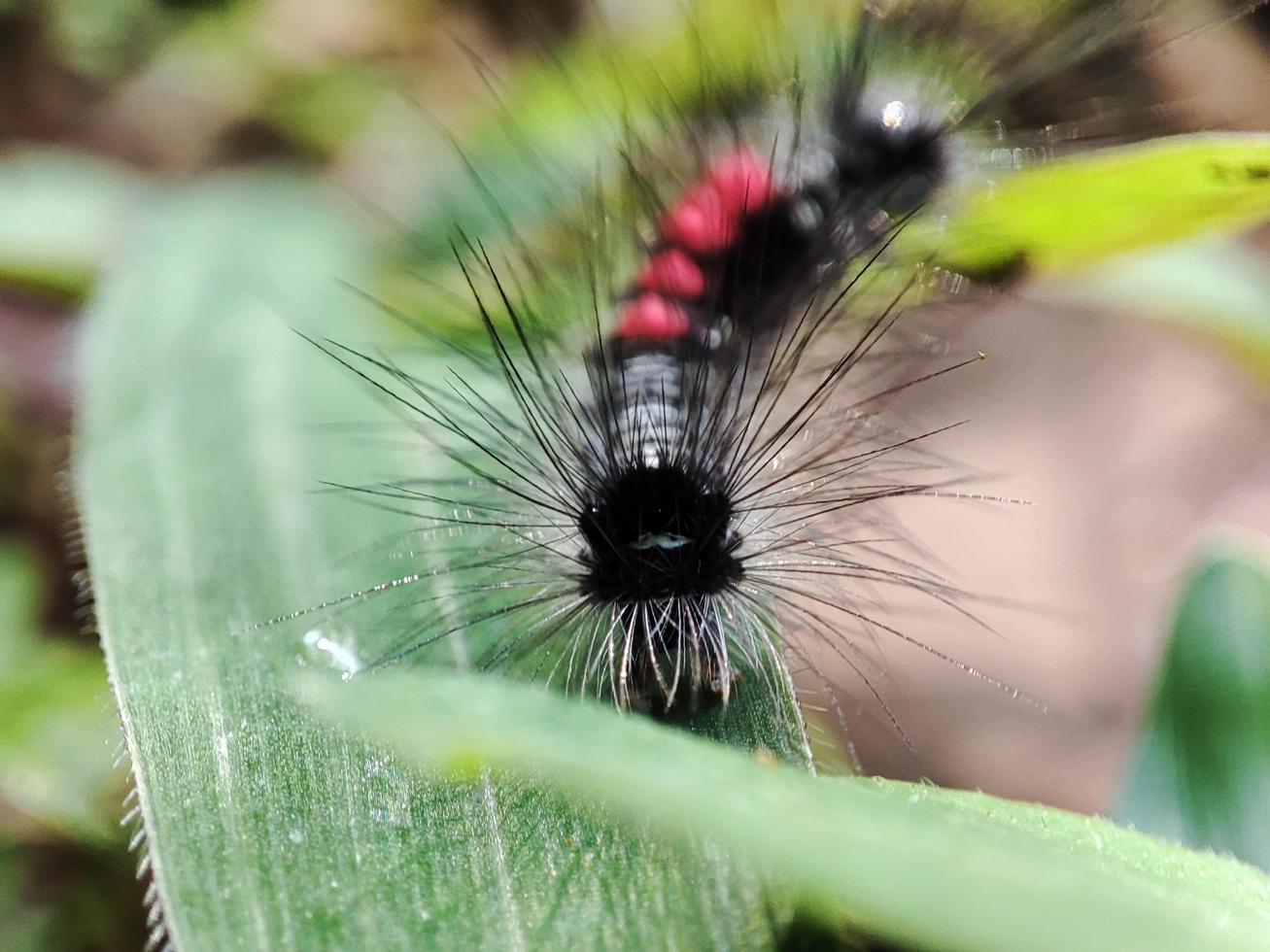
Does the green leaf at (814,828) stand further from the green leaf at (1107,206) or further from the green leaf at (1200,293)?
the green leaf at (1200,293)

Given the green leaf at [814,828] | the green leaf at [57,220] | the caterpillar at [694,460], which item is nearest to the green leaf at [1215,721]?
the caterpillar at [694,460]

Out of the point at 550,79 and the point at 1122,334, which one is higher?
the point at 550,79

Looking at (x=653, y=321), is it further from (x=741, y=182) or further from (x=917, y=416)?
(x=917, y=416)

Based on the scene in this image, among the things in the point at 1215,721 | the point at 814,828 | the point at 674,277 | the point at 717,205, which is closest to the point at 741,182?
the point at 717,205

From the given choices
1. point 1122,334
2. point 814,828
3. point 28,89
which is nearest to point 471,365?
point 814,828

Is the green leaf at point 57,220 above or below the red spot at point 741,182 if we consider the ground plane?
above

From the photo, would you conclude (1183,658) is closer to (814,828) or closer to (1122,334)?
(814,828)
